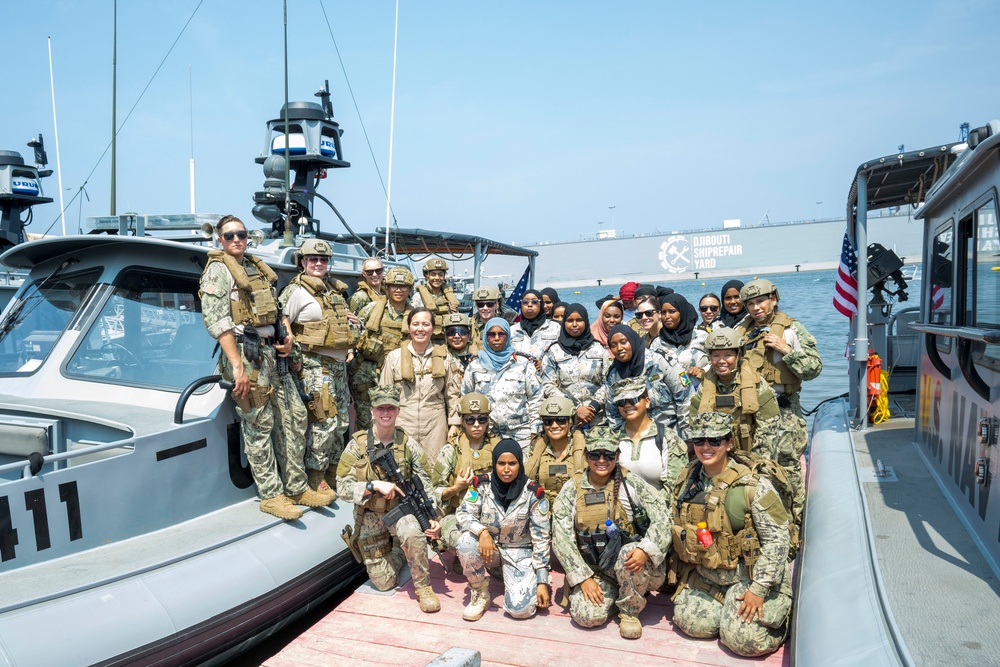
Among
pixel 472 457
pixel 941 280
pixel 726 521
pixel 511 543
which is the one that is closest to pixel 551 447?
pixel 472 457

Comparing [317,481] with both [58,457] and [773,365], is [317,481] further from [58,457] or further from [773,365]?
[773,365]

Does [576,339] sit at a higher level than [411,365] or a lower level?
higher

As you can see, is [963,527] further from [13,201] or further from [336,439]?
[13,201]

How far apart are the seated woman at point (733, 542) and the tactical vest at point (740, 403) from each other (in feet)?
2.61

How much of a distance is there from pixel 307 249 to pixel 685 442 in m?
2.94

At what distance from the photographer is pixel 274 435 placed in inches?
207

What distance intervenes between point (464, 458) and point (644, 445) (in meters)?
1.14

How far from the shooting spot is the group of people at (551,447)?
13.5 ft

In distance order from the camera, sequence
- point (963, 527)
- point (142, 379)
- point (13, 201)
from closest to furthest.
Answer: point (963, 527)
point (142, 379)
point (13, 201)

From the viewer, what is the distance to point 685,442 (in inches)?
199

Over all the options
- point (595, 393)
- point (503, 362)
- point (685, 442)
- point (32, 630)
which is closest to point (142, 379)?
point (32, 630)

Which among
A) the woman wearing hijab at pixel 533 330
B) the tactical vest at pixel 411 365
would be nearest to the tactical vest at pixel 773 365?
the woman wearing hijab at pixel 533 330

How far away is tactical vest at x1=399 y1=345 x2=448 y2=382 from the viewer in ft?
18.9

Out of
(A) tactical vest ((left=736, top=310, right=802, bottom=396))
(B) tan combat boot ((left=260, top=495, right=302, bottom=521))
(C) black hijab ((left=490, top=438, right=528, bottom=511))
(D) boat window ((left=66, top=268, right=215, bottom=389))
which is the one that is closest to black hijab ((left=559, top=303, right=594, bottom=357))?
(A) tactical vest ((left=736, top=310, right=802, bottom=396))
